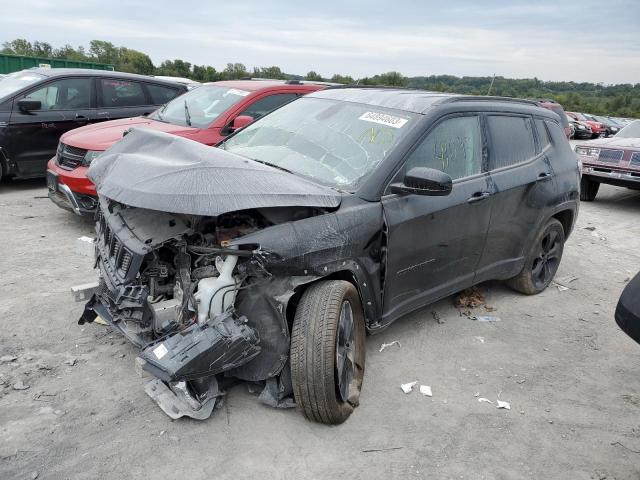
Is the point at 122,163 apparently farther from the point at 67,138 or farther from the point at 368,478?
the point at 67,138

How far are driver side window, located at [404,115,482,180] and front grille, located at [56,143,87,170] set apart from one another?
378 cm

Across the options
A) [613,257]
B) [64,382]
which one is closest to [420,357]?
[64,382]

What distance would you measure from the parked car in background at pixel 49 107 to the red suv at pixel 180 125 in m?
1.34

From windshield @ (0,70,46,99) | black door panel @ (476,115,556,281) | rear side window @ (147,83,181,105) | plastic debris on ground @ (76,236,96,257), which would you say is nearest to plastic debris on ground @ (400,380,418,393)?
black door panel @ (476,115,556,281)

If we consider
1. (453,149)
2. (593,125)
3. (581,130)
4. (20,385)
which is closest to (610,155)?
(453,149)

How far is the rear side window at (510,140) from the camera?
426 cm

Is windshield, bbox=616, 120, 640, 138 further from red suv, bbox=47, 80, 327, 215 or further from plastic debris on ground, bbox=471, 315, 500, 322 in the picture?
plastic debris on ground, bbox=471, 315, 500, 322

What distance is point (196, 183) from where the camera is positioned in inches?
112

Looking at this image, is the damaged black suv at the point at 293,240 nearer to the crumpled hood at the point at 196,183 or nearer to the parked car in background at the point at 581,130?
the crumpled hood at the point at 196,183

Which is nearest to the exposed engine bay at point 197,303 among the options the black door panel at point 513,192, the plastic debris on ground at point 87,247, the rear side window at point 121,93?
the plastic debris on ground at point 87,247

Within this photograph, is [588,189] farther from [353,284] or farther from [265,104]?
[353,284]

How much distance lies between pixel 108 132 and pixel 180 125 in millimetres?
814

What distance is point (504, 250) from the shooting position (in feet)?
14.8

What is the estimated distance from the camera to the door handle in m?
3.90
